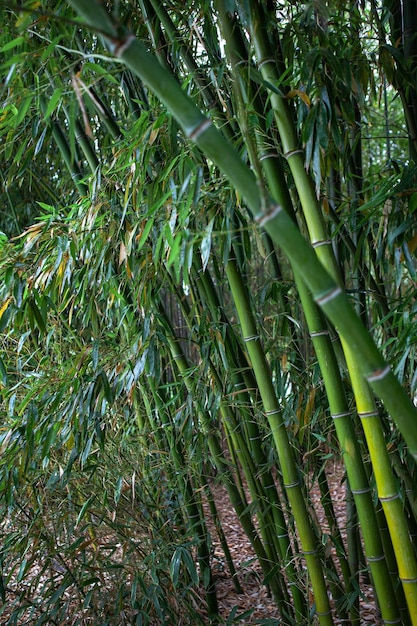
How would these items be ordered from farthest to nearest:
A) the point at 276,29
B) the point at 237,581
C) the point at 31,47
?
the point at 237,581 < the point at 31,47 < the point at 276,29

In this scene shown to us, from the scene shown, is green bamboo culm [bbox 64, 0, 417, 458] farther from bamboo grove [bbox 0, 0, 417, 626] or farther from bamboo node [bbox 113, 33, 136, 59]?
bamboo grove [bbox 0, 0, 417, 626]

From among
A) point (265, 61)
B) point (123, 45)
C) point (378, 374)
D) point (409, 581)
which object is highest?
point (265, 61)

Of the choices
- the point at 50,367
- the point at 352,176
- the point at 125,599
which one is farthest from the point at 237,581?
the point at 352,176

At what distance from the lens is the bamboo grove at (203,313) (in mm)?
1624

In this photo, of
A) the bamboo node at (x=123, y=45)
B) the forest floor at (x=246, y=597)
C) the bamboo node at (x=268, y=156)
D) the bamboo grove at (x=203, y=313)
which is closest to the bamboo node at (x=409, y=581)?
the bamboo grove at (x=203, y=313)

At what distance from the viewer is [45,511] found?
93.8 inches

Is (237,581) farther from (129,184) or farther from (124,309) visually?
(129,184)

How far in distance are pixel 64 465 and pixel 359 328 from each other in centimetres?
162

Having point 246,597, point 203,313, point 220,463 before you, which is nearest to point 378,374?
point 203,313

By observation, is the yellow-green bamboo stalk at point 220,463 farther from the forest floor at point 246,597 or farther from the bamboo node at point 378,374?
the bamboo node at point 378,374

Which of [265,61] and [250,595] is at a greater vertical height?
[265,61]

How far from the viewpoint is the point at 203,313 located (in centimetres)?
232

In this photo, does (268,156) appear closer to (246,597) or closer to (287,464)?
(287,464)

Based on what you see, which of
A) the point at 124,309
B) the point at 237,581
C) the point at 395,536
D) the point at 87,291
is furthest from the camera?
the point at 237,581
